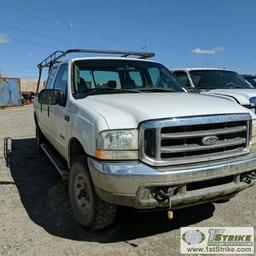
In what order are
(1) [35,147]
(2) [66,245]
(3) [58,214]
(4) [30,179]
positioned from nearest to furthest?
(2) [66,245]
(3) [58,214]
(4) [30,179]
(1) [35,147]

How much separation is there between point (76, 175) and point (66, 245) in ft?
2.50

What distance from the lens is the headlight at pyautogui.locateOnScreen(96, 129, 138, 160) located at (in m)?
3.43

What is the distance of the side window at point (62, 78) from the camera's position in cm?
521

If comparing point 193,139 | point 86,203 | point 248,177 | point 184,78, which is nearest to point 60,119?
point 86,203

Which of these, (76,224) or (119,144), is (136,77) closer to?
(119,144)

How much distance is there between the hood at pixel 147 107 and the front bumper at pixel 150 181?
16.4 inches

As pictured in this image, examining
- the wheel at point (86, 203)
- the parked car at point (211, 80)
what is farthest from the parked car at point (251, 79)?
the wheel at point (86, 203)

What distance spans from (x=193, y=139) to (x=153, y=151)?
0.46 meters

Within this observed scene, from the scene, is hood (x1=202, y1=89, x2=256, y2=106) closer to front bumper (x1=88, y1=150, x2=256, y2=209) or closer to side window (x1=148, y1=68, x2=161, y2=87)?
side window (x1=148, y1=68, x2=161, y2=87)

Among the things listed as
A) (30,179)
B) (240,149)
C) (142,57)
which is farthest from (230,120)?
(30,179)

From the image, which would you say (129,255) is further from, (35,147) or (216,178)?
(35,147)

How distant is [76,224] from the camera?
14.1 ft

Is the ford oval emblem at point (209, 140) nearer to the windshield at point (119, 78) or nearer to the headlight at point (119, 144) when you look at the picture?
the headlight at point (119, 144)

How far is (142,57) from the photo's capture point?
6434 mm
